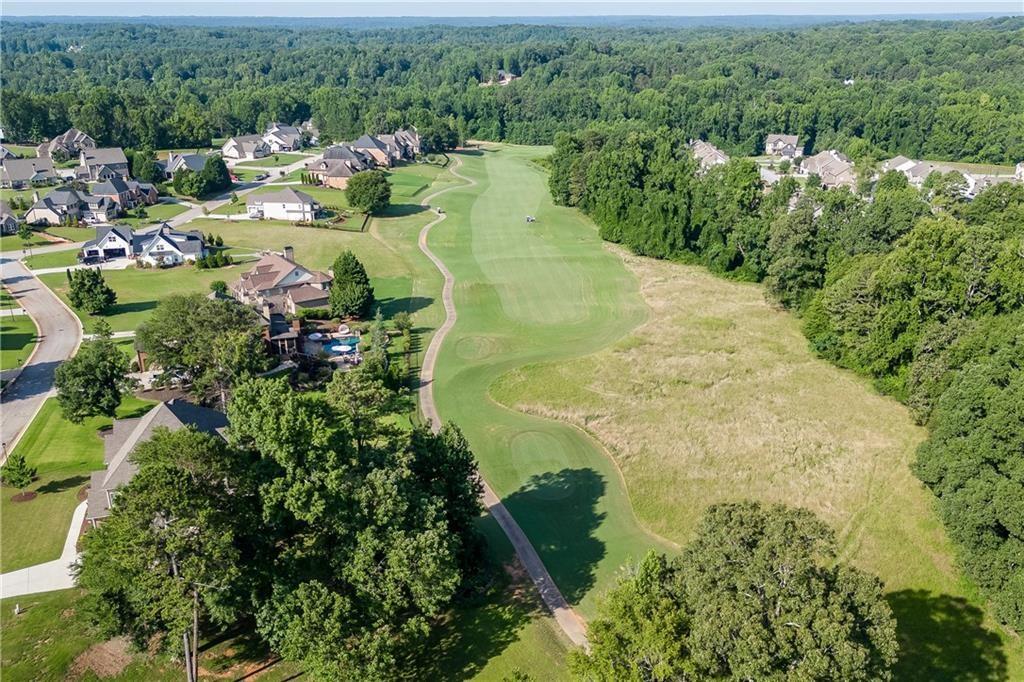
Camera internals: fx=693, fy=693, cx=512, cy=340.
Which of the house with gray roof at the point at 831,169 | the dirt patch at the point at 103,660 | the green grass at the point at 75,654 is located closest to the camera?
the green grass at the point at 75,654

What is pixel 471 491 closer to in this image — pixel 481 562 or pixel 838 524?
pixel 481 562

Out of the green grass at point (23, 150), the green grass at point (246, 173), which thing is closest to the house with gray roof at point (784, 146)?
the green grass at point (246, 173)

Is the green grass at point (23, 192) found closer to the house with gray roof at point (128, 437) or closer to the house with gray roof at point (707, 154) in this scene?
the house with gray roof at point (128, 437)

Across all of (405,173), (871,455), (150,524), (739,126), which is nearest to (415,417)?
(150,524)

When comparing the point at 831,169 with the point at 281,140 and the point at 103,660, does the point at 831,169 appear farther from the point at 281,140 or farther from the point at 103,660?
the point at 103,660

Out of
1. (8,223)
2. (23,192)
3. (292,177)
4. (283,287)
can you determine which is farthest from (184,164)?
(283,287)

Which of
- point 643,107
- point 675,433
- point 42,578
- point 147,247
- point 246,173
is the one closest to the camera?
point 42,578
